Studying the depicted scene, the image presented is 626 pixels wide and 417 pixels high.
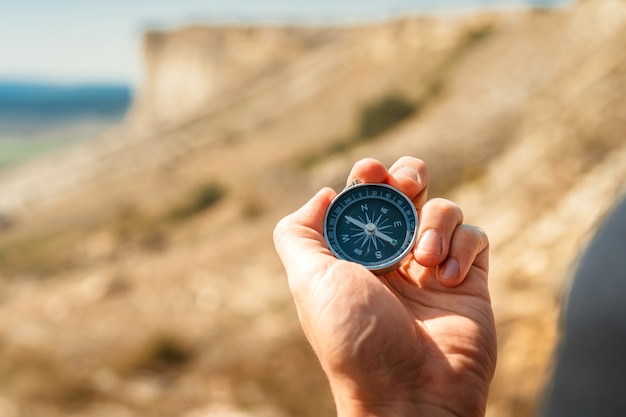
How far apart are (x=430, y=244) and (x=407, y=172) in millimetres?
394

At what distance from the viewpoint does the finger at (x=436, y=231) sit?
2.54 m

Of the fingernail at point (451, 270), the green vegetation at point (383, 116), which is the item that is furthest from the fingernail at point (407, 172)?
the green vegetation at point (383, 116)

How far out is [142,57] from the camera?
253ft

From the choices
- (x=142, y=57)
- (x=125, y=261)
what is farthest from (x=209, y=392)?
(x=142, y=57)

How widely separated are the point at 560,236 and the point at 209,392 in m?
5.81

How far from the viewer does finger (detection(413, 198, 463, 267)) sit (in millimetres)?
2535

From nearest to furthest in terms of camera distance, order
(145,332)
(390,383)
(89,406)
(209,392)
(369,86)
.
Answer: (390,383), (89,406), (209,392), (145,332), (369,86)

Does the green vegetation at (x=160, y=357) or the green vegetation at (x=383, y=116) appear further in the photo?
the green vegetation at (x=383, y=116)

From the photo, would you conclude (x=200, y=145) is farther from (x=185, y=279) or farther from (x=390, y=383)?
(x=390, y=383)

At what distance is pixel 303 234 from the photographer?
271 cm

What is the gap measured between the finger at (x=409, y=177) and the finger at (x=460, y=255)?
0.27 meters

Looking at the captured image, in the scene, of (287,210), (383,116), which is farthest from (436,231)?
(383,116)

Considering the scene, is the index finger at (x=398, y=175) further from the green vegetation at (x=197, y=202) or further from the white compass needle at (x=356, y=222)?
the green vegetation at (x=197, y=202)

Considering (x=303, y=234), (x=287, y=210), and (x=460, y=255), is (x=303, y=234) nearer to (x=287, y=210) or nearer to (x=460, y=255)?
(x=460, y=255)
